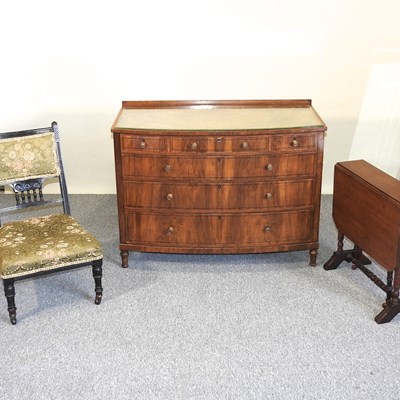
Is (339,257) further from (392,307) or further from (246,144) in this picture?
(246,144)

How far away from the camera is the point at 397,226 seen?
2936 mm

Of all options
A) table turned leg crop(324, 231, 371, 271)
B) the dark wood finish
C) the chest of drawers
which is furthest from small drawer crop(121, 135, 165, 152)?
table turned leg crop(324, 231, 371, 271)

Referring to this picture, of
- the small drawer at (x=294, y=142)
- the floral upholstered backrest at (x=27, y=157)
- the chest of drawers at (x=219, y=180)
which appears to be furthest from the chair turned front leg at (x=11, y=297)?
the small drawer at (x=294, y=142)

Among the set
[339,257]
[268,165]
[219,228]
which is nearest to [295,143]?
[268,165]

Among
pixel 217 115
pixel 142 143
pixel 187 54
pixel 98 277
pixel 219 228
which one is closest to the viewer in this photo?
pixel 98 277

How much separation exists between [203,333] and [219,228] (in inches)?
27.9

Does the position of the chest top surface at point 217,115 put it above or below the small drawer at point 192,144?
above

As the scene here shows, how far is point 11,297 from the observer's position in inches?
118

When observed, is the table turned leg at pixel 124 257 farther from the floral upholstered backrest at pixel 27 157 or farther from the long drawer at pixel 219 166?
the floral upholstered backrest at pixel 27 157

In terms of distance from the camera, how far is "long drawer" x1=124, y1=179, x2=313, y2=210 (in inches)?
133

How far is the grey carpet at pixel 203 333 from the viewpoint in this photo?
263 centimetres

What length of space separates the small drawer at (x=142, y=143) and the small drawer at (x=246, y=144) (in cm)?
38

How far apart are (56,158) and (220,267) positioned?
1191 mm

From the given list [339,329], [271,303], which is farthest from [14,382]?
[339,329]
